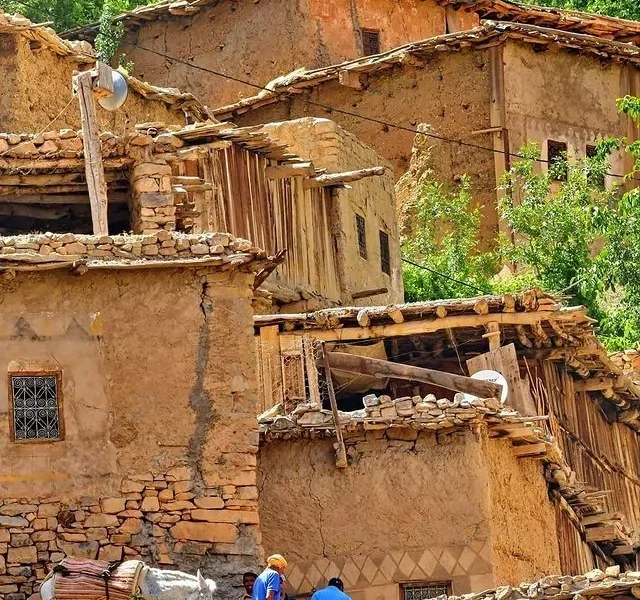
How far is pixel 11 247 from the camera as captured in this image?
67.3 feet

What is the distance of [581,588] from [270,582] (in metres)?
2.52

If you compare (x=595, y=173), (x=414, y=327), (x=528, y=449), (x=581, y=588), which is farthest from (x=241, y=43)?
(x=581, y=588)

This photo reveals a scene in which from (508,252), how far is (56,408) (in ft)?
46.9

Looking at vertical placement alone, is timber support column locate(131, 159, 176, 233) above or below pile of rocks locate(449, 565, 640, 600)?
above

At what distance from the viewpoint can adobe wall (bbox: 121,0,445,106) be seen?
36969 mm

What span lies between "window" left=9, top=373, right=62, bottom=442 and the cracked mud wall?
2.56 m

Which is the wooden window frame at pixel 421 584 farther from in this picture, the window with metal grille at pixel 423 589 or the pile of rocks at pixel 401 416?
the pile of rocks at pixel 401 416

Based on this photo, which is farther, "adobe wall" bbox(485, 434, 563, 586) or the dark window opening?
the dark window opening

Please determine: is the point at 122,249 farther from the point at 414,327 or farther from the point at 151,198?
the point at 414,327

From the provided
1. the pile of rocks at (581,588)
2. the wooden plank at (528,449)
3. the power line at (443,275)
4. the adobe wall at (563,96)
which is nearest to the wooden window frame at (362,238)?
the power line at (443,275)

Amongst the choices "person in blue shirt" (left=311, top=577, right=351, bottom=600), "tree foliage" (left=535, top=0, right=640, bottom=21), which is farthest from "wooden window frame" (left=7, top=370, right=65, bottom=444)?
"tree foliage" (left=535, top=0, right=640, bottom=21)

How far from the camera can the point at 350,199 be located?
29.5 m

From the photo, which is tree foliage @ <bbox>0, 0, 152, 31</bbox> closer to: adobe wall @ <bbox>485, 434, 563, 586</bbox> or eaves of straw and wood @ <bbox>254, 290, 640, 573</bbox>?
eaves of straw and wood @ <bbox>254, 290, 640, 573</bbox>

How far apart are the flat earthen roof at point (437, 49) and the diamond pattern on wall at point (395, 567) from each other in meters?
13.9
